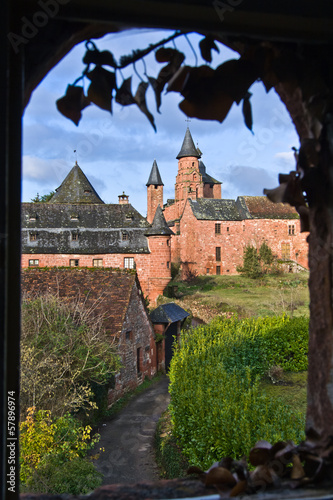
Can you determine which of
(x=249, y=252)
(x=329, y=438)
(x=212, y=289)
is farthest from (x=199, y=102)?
(x=249, y=252)

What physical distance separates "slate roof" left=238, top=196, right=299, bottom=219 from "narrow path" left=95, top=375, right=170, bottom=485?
29769 millimetres

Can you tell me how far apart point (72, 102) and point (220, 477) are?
1.28m

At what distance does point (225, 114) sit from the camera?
4.60ft

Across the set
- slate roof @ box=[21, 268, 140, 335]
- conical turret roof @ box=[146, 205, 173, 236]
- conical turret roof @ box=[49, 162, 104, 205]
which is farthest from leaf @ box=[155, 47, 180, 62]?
conical turret roof @ box=[49, 162, 104, 205]

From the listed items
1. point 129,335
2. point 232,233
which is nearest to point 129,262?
point 129,335

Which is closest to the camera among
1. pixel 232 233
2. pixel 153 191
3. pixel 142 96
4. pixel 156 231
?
pixel 142 96

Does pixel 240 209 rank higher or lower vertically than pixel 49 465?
higher

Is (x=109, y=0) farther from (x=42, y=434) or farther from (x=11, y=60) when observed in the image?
(x=42, y=434)

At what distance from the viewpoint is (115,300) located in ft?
58.5

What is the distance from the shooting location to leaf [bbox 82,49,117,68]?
1.39 metres

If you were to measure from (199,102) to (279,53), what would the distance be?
28 centimetres

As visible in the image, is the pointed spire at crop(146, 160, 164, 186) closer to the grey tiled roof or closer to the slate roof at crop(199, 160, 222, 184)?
the grey tiled roof

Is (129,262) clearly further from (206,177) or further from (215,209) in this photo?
(206,177)

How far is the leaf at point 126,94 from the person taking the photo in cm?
145
